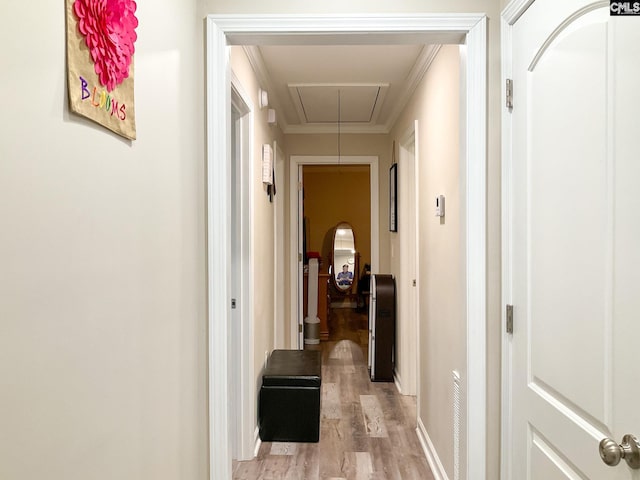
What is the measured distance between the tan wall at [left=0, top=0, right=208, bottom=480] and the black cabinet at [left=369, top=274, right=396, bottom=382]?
279 centimetres

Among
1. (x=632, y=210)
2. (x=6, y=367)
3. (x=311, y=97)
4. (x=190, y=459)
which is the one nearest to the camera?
(x=6, y=367)

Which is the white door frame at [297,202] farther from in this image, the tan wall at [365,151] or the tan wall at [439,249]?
the tan wall at [439,249]

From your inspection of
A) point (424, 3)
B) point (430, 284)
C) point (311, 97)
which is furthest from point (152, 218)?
point (311, 97)

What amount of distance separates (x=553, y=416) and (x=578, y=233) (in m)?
0.52

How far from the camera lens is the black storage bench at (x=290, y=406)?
2996 mm

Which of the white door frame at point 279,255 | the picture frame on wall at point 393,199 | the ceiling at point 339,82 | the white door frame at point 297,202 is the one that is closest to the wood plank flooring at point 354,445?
the white door frame at point 279,255

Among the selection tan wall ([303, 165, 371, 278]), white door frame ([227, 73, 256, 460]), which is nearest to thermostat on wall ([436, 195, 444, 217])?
white door frame ([227, 73, 256, 460])

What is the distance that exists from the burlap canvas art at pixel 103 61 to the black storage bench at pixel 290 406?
89.7 inches

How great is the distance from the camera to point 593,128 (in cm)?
104

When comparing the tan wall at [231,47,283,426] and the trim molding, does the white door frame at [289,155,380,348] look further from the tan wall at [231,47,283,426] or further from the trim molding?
the trim molding

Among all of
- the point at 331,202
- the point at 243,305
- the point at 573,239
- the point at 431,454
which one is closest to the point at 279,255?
the point at 243,305

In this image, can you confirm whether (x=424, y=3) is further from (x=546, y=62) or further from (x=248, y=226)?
(x=248, y=226)

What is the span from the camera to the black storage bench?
118 inches

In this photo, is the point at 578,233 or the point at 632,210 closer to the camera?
the point at 632,210
